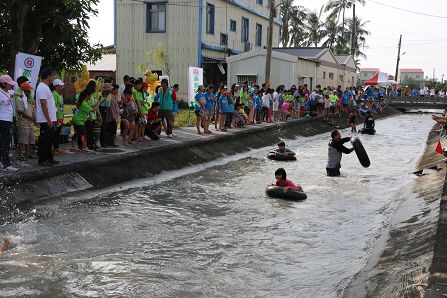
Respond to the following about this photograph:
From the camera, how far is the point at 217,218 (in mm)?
10477

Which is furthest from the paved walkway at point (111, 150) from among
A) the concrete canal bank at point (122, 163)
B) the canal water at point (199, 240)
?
the canal water at point (199, 240)

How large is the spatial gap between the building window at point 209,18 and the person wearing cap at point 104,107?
68.6 feet

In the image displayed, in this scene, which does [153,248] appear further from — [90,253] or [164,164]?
[164,164]

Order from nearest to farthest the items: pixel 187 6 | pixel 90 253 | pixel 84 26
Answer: pixel 90 253 → pixel 84 26 → pixel 187 6

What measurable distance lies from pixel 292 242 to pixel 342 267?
4.36 ft

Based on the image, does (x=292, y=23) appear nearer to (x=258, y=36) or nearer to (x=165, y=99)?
(x=258, y=36)

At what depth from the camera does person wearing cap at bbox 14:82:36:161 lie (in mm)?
11703

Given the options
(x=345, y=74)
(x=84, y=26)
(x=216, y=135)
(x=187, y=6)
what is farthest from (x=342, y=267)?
(x=345, y=74)

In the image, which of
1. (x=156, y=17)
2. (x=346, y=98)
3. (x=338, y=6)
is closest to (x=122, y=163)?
(x=156, y=17)

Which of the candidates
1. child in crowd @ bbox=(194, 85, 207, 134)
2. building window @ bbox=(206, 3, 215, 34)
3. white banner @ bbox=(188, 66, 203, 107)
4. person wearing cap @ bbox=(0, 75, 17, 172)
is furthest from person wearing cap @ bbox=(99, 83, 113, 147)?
building window @ bbox=(206, 3, 215, 34)

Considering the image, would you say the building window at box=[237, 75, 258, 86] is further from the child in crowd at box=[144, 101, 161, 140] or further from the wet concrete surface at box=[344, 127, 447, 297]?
the wet concrete surface at box=[344, 127, 447, 297]

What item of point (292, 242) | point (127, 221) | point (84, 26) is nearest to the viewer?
point (292, 242)

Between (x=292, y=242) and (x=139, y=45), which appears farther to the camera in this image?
(x=139, y=45)

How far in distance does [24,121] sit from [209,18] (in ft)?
81.0
